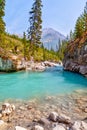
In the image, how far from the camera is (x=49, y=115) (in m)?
12.9

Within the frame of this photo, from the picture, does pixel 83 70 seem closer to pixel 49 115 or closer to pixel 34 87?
pixel 34 87

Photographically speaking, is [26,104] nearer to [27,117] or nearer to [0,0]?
[27,117]

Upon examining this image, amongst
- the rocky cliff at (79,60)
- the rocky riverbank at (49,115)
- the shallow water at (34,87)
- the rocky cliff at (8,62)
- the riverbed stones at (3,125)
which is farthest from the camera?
the rocky cliff at (79,60)

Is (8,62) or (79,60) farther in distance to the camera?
(79,60)

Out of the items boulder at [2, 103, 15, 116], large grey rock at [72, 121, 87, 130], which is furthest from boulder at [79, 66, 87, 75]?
large grey rock at [72, 121, 87, 130]

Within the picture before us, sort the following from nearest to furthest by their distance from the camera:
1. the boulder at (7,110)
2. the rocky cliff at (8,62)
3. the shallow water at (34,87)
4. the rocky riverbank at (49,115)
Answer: the rocky riverbank at (49,115) → the boulder at (7,110) → the shallow water at (34,87) → the rocky cliff at (8,62)

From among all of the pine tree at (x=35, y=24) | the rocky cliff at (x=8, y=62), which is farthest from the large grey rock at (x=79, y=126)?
the pine tree at (x=35, y=24)

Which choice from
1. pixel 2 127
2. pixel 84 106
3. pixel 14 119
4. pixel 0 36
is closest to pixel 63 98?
pixel 84 106

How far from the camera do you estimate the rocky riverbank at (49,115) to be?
1130 centimetres

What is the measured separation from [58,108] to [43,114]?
2050mm

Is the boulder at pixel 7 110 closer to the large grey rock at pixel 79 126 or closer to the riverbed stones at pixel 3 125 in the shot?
the riverbed stones at pixel 3 125

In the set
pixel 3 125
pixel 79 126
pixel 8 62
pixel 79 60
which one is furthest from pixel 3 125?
pixel 79 60

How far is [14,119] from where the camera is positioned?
13.2m

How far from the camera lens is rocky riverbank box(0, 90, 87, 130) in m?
11.3
